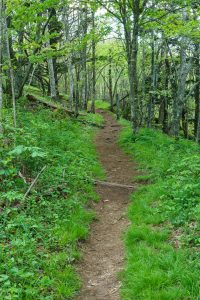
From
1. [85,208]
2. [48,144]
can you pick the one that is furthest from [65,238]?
[48,144]

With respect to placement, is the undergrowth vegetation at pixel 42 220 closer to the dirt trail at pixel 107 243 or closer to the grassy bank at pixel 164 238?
the dirt trail at pixel 107 243

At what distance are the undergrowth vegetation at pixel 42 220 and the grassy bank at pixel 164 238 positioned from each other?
37.8 inches

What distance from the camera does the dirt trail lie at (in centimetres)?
477

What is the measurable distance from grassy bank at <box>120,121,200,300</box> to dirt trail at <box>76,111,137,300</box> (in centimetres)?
22

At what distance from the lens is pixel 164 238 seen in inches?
228

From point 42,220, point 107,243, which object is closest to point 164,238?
point 107,243

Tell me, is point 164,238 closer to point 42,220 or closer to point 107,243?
point 107,243

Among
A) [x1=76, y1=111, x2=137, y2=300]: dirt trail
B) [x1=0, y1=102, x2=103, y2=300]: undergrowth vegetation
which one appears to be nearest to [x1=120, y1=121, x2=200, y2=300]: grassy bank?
[x1=76, y1=111, x2=137, y2=300]: dirt trail

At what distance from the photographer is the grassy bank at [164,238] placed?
14.4 feet

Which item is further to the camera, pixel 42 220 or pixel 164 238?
pixel 42 220

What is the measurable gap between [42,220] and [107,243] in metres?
1.34

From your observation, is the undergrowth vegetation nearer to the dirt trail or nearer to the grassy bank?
the dirt trail

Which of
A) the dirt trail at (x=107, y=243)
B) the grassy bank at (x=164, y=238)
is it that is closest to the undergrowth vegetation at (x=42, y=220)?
the dirt trail at (x=107, y=243)

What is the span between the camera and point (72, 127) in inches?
595
